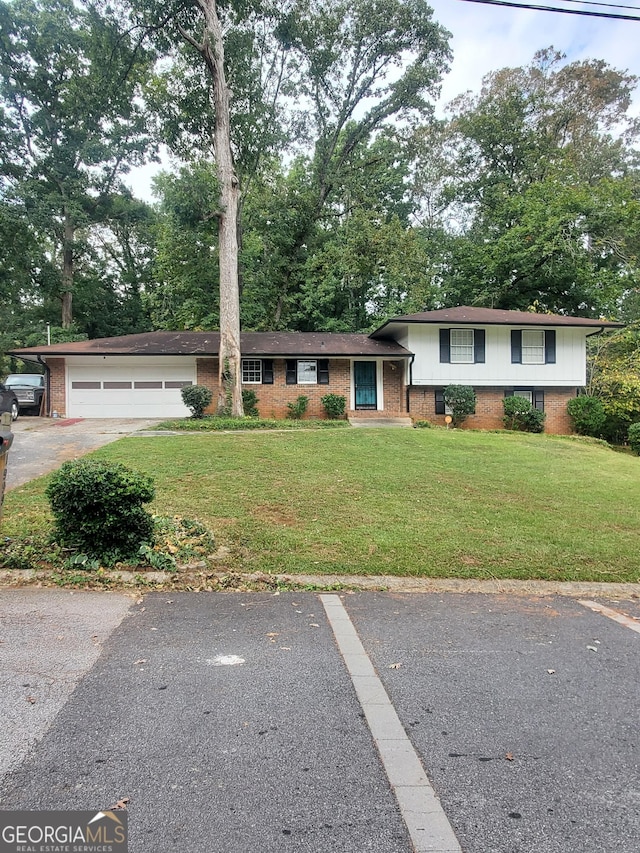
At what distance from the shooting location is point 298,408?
1931cm

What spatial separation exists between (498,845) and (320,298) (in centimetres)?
2586

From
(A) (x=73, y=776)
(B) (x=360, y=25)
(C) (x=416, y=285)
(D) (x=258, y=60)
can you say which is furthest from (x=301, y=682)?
(B) (x=360, y=25)

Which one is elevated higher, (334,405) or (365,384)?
(365,384)

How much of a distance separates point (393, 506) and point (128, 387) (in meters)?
15.3

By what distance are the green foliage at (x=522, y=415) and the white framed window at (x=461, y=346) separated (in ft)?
7.44

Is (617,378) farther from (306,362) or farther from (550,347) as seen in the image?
(306,362)

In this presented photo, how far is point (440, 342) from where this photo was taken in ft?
63.4

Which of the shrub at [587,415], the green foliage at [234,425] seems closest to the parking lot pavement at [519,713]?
the green foliage at [234,425]

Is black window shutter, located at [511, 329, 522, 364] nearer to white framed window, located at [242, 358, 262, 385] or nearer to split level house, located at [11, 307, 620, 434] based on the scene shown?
split level house, located at [11, 307, 620, 434]

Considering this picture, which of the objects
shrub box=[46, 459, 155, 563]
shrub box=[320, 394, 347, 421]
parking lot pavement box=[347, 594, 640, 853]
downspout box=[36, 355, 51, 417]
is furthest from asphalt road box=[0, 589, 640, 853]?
downspout box=[36, 355, 51, 417]

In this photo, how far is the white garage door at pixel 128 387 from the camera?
1894 cm

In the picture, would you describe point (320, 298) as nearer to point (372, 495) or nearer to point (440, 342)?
point (440, 342)

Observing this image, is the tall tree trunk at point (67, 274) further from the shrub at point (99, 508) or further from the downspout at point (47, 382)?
the shrub at point (99, 508)

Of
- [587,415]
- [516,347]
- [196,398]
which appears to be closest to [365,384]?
[516,347]
